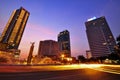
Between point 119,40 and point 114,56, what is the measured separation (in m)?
26.4

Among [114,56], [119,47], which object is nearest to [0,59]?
[119,47]

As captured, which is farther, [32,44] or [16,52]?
[16,52]

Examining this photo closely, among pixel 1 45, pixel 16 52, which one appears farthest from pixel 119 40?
pixel 16 52

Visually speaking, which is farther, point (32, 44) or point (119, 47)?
point (119, 47)

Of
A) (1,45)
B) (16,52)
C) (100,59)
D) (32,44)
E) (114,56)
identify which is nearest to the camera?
(32,44)

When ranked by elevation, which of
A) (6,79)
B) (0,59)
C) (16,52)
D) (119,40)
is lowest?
(6,79)

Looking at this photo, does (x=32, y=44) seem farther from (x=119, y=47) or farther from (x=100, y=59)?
(x=100, y=59)

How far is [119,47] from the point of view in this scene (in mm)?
64188

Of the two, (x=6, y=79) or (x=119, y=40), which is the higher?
(x=119, y=40)

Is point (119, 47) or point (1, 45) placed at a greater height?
point (1, 45)

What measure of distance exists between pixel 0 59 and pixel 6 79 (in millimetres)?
39109

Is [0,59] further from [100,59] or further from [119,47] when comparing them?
[100,59]

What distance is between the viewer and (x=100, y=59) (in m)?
131

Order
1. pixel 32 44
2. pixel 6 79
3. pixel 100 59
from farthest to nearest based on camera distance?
1. pixel 100 59
2. pixel 32 44
3. pixel 6 79
